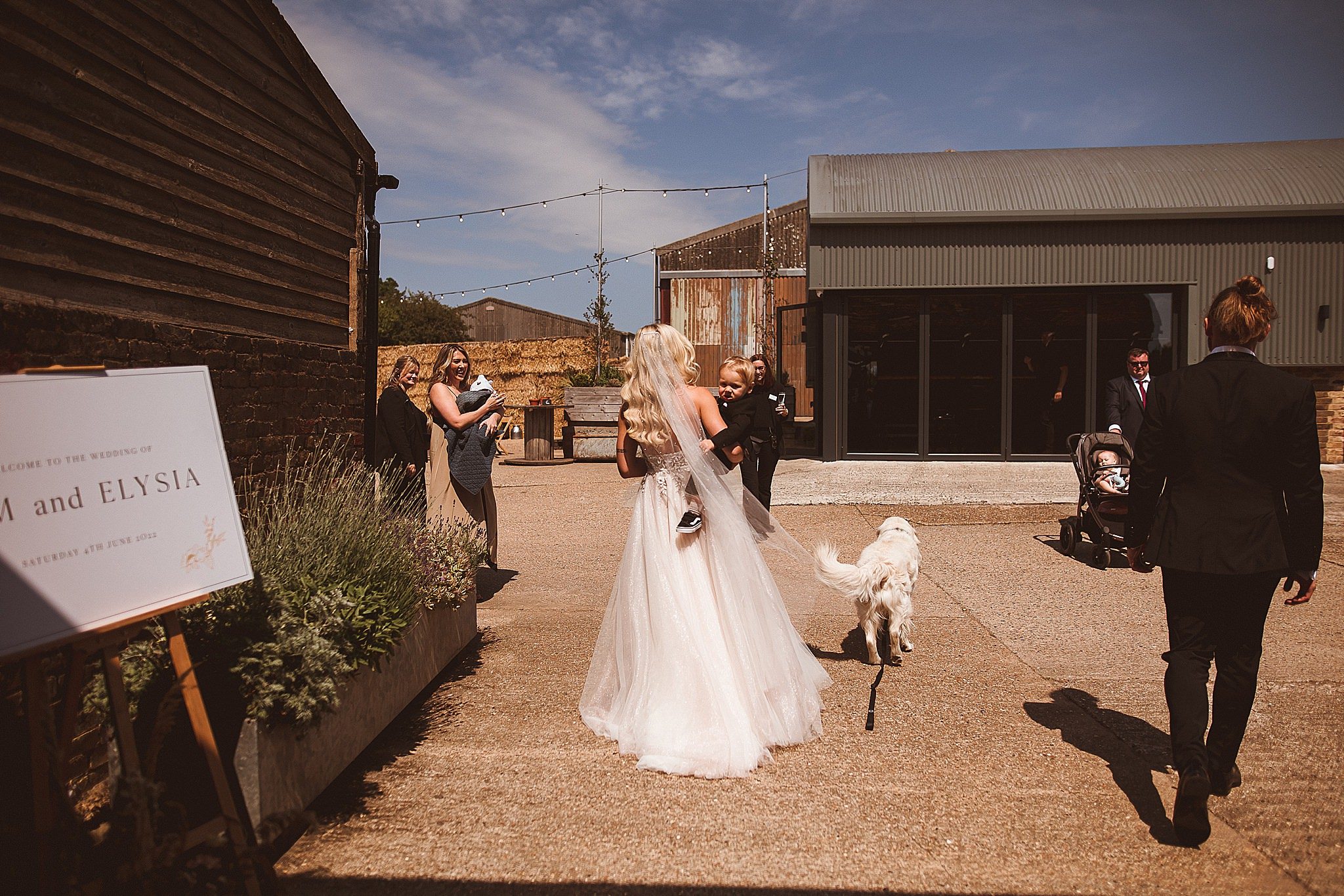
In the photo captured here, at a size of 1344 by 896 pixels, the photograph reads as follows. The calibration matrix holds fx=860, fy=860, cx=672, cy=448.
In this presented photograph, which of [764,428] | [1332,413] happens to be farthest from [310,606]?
[1332,413]

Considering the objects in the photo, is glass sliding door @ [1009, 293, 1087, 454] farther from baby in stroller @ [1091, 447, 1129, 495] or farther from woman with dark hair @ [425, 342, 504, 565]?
woman with dark hair @ [425, 342, 504, 565]

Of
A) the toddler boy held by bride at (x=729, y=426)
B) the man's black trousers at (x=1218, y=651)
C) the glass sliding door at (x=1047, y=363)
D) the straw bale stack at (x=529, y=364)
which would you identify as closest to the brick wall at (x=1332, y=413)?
the glass sliding door at (x=1047, y=363)

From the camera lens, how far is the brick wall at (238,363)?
12.4 feet

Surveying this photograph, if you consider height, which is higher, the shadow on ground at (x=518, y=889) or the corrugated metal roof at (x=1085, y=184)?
the corrugated metal roof at (x=1085, y=184)

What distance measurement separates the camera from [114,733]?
263 cm

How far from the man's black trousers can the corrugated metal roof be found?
12.0 m

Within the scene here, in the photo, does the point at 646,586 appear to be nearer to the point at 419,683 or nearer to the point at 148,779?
the point at 419,683

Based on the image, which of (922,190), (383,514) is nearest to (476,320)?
(922,190)

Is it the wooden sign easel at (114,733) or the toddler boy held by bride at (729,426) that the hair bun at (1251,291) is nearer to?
the toddler boy held by bride at (729,426)

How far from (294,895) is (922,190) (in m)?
14.7

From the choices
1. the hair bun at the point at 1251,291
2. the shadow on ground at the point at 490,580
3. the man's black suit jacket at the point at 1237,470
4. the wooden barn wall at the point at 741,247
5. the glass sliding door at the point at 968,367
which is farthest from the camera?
the wooden barn wall at the point at 741,247

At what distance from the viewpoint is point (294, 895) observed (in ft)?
9.42

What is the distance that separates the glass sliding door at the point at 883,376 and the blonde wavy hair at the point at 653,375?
1088 cm

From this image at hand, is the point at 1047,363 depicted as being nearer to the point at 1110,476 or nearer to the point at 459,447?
the point at 1110,476
